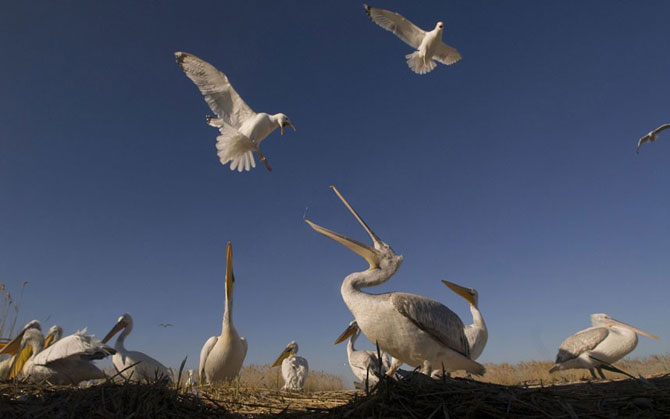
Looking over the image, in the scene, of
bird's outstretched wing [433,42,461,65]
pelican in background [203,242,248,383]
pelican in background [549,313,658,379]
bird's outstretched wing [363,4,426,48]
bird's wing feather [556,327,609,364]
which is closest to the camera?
pelican in background [203,242,248,383]

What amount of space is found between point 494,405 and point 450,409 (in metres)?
0.21

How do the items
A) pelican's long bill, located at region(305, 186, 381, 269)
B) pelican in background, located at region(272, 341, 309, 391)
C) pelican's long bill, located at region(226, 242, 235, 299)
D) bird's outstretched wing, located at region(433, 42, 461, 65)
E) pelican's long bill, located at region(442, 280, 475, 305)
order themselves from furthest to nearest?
bird's outstretched wing, located at region(433, 42, 461, 65) → pelican's long bill, located at region(442, 280, 475, 305) → pelican's long bill, located at region(226, 242, 235, 299) → pelican in background, located at region(272, 341, 309, 391) → pelican's long bill, located at region(305, 186, 381, 269)

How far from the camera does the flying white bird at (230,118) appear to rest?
8.21 m

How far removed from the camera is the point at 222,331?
22.4 feet

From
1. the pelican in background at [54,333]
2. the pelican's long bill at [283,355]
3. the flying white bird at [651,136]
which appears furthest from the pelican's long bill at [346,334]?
the flying white bird at [651,136]

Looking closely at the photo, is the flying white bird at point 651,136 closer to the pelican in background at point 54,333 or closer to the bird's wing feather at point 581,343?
the bird's wing feather at point 581,343

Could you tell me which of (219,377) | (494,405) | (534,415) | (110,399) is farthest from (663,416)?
(219,377)

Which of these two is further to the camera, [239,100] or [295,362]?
[239,100]

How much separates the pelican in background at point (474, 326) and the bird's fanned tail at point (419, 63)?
5.69 meters

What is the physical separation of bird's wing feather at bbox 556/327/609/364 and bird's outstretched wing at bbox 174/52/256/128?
8993 millimetres

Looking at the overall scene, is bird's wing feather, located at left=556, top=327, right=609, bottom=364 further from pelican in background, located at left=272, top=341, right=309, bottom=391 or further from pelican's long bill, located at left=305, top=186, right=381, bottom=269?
pelican's long bill, located at left=305, top=186, right=381, bottom=269

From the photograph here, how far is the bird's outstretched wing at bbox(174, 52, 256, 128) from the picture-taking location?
29.0 ft

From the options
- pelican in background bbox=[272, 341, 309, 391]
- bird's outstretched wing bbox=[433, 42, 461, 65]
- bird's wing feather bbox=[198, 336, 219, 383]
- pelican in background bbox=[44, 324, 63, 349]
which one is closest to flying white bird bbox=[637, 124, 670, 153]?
bird's outstretched wing bbox=[433, 42, 461, 65]

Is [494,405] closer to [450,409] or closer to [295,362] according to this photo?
[450,409]
